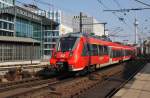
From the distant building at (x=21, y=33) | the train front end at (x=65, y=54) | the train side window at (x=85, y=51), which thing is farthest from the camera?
the distant building at (x=21, y=33)

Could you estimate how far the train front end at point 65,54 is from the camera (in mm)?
20922

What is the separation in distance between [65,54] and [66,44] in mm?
917

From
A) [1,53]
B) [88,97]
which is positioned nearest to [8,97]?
[88,97]

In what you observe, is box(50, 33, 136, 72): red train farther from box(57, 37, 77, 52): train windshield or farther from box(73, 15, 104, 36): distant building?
box(73, 15, 104, 36): distant building

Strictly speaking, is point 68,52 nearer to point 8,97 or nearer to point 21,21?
point 8,97

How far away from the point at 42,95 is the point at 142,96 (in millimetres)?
4335

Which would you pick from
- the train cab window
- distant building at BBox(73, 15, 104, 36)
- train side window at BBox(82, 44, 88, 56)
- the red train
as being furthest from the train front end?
distant building at BBox(73, 15, 104, 36)

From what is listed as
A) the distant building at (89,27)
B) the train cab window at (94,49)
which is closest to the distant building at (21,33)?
the train cab window at (94,49)

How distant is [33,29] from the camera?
69.3m

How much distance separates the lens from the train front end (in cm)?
2092

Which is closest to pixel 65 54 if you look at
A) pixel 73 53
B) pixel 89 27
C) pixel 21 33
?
pixel 73 53

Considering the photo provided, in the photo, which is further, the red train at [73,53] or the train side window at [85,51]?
the train side window at [85,51]

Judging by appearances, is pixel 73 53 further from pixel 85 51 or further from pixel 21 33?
pixel 21 33

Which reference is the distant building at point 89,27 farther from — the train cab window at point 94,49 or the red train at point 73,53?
the red train at point 73,53
